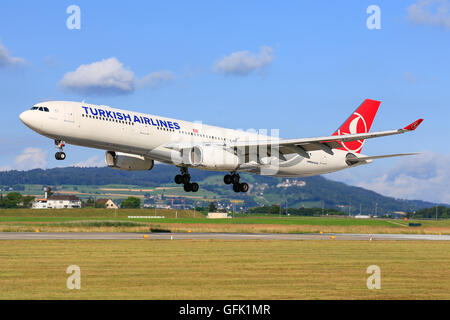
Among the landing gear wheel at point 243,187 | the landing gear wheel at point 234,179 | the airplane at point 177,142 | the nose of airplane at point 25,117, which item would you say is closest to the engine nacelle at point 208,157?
the airplane at point 177,142

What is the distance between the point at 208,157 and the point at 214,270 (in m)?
16.4

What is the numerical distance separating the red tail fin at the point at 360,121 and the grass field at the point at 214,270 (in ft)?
51.8

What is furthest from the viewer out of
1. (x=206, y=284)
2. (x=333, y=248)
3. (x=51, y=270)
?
(x=333, y=248)

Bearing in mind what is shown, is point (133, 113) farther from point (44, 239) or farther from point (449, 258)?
point (449, 258)

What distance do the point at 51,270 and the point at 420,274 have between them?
60.1 ft

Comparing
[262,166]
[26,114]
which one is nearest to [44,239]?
[26,114]

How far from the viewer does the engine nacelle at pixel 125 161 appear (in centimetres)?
4988

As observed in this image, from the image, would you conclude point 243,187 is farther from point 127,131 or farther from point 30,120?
point 30,120

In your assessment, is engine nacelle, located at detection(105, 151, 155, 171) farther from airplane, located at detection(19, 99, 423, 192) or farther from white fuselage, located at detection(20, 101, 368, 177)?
white fuselage, located at detection(20, 101, 368, 177)

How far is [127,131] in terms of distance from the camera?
43562 mm

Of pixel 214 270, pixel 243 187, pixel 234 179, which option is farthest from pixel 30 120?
pixel 243 187

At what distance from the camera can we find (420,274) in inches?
1218

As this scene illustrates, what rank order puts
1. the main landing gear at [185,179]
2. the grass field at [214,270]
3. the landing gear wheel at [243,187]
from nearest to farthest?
the grass field at [214,270] → the main landing gear at [185,179] → the landing gear wheel at [243,187]

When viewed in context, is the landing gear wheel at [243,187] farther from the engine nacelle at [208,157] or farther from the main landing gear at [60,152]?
the main landing gear at [60,152]
